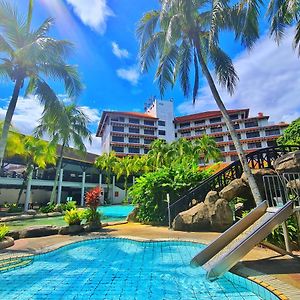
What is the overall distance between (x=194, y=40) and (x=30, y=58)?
8010mm

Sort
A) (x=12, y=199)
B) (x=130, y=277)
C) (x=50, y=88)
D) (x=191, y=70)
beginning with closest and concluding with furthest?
(x=130, y=277) < (x=50, y=88) < (x=191, y=70) < (x=12, y=199)

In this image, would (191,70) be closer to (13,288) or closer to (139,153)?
(13,288)

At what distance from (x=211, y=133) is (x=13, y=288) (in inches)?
2354

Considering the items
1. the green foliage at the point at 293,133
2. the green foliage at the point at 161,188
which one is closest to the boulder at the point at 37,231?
the green foliage at the point at 161,188

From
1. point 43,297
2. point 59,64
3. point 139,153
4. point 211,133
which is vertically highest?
point 211,133

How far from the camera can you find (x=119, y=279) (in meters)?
5.27

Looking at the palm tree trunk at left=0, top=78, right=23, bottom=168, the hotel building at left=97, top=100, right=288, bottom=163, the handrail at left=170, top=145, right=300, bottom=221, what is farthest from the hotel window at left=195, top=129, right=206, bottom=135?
the palm tree trunk at left=0, top=78, right=23, bottom=168

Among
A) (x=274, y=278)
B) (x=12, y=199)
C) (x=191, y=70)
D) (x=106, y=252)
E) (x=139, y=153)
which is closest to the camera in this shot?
(x=274, y=278)

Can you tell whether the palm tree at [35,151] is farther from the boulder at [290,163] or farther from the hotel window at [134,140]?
the hotel window at [134,140]

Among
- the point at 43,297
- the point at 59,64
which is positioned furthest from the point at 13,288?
the point at 59,64

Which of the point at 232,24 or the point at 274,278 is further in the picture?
the point at 232,24

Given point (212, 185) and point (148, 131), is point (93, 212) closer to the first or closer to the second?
point (212, 185)

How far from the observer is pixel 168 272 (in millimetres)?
5695

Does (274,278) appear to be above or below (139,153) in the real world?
below
